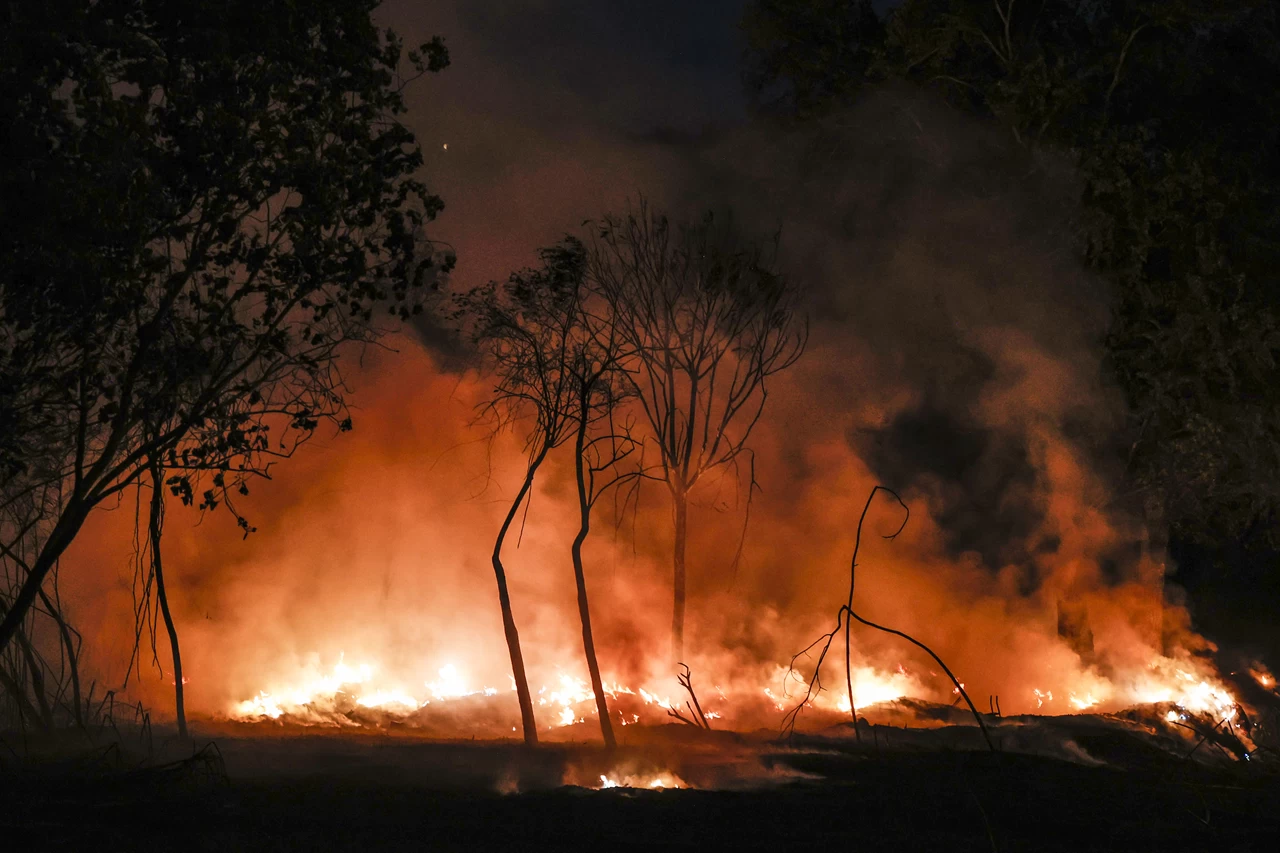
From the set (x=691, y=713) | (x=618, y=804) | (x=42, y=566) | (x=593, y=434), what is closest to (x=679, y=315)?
(x=593, y=434)

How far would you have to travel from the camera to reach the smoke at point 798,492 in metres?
19.5

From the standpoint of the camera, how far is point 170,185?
789 cm

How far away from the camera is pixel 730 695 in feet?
59.7

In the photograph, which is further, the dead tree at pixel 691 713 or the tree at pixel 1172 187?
the tree at pixel 1172 187

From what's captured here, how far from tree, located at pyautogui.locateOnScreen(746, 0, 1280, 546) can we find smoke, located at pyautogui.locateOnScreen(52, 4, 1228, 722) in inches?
36.5

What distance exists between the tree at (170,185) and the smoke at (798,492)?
34.5 ft

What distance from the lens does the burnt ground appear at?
24.9 feet

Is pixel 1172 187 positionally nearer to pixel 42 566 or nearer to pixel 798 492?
pixel 798 492

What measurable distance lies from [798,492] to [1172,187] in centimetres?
898

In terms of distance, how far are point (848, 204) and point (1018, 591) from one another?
362 inches

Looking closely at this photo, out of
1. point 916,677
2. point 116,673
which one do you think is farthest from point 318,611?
point 916,677

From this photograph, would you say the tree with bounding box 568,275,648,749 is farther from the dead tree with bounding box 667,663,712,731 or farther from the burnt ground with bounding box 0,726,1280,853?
the burnt ground with bounding box 0,726,1280,853

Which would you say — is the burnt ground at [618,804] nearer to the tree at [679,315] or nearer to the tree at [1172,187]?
the tree at [679,315]

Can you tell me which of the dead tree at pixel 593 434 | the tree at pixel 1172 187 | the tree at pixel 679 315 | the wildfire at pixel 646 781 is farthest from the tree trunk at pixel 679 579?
the tree at pixel 1172 187
